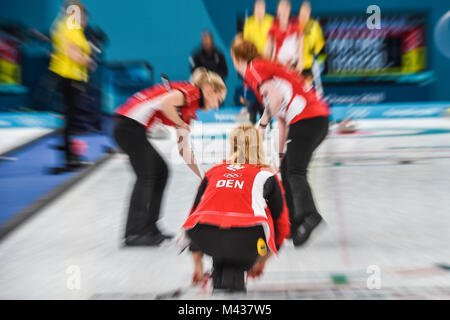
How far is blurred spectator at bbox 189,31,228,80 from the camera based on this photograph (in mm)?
1656

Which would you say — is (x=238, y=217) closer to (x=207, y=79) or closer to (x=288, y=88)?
(x=207, y=79)

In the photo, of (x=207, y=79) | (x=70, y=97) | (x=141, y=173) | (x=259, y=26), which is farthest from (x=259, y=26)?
(x=70, y=97)

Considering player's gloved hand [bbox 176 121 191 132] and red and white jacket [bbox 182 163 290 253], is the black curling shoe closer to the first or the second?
red and white jacket [bbox 182 163 290 253]

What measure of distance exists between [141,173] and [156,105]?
332 mm

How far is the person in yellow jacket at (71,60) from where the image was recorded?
1714mm

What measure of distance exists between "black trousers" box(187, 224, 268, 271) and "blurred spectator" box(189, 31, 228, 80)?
2.32 feet

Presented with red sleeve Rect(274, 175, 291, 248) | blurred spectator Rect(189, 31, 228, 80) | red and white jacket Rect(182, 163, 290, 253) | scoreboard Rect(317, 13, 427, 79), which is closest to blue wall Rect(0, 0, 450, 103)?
blurred spectator Rect(189, 31, 228, 80)

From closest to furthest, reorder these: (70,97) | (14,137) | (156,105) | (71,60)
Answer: (156,105), (71,60), (70,97), (14,137)

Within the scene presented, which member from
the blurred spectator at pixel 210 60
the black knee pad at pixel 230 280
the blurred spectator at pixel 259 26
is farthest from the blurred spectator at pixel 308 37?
the black knee pad at pixel 230 280

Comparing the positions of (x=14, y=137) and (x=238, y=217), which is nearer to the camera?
(x=238, y=217)

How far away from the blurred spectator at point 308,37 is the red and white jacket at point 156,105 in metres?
0.74

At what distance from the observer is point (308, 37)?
6.76 feet

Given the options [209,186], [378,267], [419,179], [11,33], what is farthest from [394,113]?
[11,33]

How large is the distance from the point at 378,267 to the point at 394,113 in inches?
110
